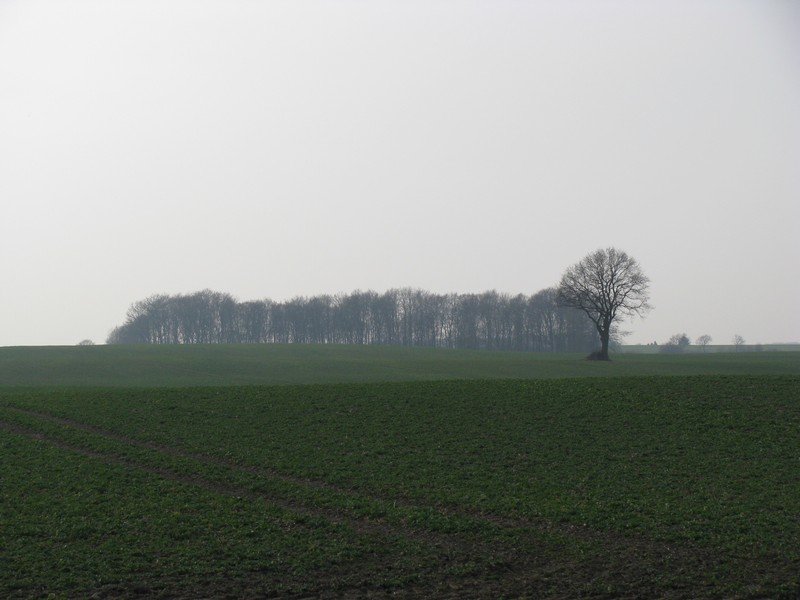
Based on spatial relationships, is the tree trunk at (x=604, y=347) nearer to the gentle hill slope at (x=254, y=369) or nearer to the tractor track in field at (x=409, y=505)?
the gentle hill slope at (x=254, y=369)

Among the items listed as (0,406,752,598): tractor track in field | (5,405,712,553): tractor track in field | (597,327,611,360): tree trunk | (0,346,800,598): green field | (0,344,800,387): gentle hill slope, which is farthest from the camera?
(597,327,611,360): tree trunk

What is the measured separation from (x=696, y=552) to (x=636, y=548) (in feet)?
4.84

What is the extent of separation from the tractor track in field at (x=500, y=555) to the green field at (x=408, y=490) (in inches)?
3.1

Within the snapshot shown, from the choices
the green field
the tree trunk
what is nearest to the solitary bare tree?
the tree trunk

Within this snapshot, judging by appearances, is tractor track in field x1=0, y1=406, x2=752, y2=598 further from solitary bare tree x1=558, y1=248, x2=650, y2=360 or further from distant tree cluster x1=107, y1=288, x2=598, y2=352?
distant tree cluster x1=107, y1=288, x2=598, y2=352

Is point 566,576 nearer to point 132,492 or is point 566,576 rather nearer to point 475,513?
point 475,513

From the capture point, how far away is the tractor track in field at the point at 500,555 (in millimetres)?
15102

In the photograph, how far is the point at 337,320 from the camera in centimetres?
15925

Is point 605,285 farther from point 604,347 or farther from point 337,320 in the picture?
point 337,320

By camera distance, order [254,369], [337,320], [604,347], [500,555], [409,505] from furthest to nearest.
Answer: [337,320] → [604,347] → [254,369] → [409,505] → [500,555]

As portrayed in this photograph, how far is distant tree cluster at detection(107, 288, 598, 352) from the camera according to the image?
159125 mm

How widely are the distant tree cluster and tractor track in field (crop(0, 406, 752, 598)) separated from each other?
136 m

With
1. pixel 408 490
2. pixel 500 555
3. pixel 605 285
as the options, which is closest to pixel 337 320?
pixel 605 285

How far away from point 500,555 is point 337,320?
143m
